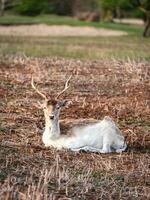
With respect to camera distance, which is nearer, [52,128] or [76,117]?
[52,128]

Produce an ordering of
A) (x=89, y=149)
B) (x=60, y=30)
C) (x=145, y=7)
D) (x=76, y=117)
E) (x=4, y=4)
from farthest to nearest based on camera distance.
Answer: (x=4, y=4)
(x=60, y=30)
(x=145, y=7)
(x=76, y=117)
(x=89, y=149)

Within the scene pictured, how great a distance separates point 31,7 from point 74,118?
62.6 meters

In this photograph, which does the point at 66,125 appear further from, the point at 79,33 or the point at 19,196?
the point at 79,33

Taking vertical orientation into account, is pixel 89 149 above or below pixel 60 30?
above

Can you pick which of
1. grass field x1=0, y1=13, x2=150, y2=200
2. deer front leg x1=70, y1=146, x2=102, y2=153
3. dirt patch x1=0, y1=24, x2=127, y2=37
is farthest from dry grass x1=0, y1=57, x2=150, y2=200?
dirt patch x1=0, y1=24, x2=127, y2=37

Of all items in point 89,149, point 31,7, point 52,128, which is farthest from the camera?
point 31,7

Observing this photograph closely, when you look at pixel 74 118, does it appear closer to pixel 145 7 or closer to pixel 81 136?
pixel 81 136

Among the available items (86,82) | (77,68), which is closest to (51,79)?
(86,82)

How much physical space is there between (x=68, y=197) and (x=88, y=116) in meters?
5.44

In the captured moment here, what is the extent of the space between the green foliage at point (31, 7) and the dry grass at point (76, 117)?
52002 mm

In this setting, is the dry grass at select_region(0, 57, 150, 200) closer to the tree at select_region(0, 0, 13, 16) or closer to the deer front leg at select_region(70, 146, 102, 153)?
the deer front leg at select_region(70, 146, 102, 153)

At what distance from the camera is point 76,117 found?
43.4ft

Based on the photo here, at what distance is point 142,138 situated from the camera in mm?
11727

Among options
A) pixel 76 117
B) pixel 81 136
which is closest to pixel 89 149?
pixel 81 136
